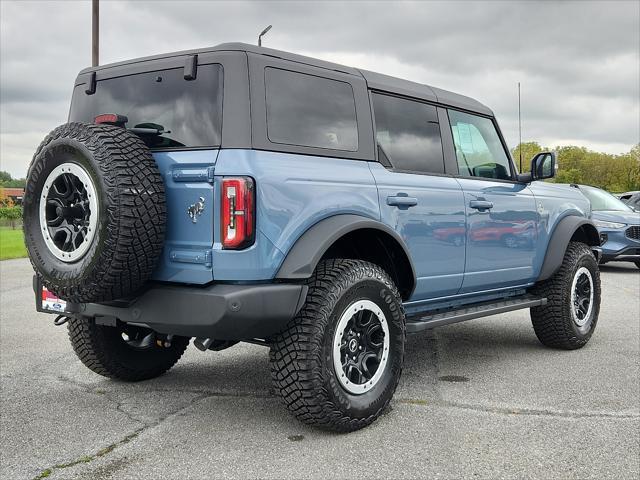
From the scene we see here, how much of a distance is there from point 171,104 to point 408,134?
1.73 m

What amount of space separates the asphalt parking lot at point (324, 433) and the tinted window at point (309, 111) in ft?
5.46

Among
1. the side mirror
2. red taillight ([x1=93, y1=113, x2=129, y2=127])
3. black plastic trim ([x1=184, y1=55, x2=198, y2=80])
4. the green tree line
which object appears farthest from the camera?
the green tree line

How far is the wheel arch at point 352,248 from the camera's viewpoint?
3725 mm

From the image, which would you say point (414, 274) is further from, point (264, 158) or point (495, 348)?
point (495, 348)

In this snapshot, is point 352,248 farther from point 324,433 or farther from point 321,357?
point 324,433

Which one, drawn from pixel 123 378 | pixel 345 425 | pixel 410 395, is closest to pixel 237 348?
pixel 123 378

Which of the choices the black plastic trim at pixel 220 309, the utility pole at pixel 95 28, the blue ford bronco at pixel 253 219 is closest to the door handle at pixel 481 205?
the blue ford bronco at pixel 253 219

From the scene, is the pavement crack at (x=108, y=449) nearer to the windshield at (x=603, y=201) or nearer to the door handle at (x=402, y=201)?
the door handle at (x=402, y=201)

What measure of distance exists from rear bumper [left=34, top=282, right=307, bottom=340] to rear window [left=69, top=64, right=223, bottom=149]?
0.79 meters

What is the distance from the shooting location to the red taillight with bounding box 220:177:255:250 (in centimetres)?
354

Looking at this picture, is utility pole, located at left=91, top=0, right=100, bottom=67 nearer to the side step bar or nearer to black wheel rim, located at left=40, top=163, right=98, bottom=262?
the side step bar

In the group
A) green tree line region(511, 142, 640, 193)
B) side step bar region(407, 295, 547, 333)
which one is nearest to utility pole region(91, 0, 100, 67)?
side step bar region(407, 295, 547, 333)

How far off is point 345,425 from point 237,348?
2513mm

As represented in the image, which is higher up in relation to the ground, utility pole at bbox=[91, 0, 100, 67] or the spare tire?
utility pole at bbox=[91, 0, 100, 67]
